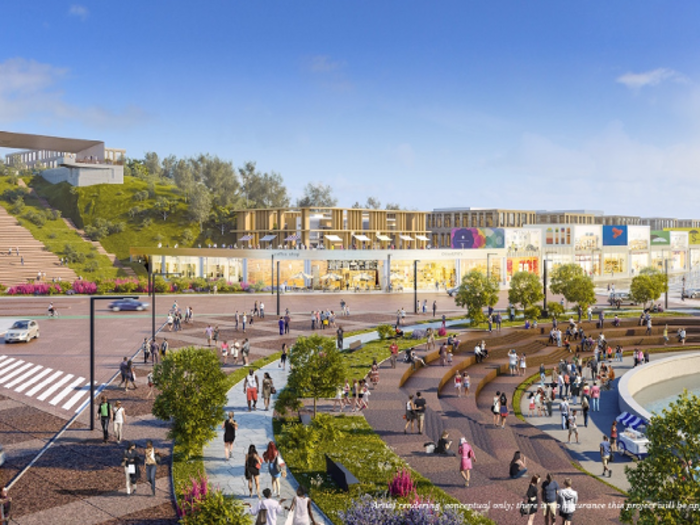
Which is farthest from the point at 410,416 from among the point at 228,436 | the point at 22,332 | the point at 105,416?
the point at 22,332

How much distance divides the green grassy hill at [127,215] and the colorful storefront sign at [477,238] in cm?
3417

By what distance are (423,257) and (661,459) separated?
62921 mm

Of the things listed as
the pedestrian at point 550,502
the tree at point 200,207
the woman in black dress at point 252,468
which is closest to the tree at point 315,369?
the woman in black dress at point 252,468

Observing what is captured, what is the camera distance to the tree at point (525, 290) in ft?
155

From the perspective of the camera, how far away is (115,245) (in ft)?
272

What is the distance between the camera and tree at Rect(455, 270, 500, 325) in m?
43.0

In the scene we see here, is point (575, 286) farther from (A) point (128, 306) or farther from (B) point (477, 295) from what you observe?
(A) point (128, 306)

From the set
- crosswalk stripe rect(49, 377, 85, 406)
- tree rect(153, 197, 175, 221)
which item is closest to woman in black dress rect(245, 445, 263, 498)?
crosswalk stripe rect(49, 377, 85, 406)

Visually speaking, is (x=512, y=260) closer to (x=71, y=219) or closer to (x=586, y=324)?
(x=586, y=324)

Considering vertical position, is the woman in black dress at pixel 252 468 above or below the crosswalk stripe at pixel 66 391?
above

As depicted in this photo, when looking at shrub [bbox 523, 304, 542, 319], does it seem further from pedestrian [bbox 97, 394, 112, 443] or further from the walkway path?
pedestrian [bbox 97, 394, 112, 443]

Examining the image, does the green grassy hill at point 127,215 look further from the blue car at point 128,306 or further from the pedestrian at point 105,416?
the pedestrian at point 105,416

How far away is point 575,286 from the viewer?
4794 cm

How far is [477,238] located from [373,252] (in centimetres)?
1651
